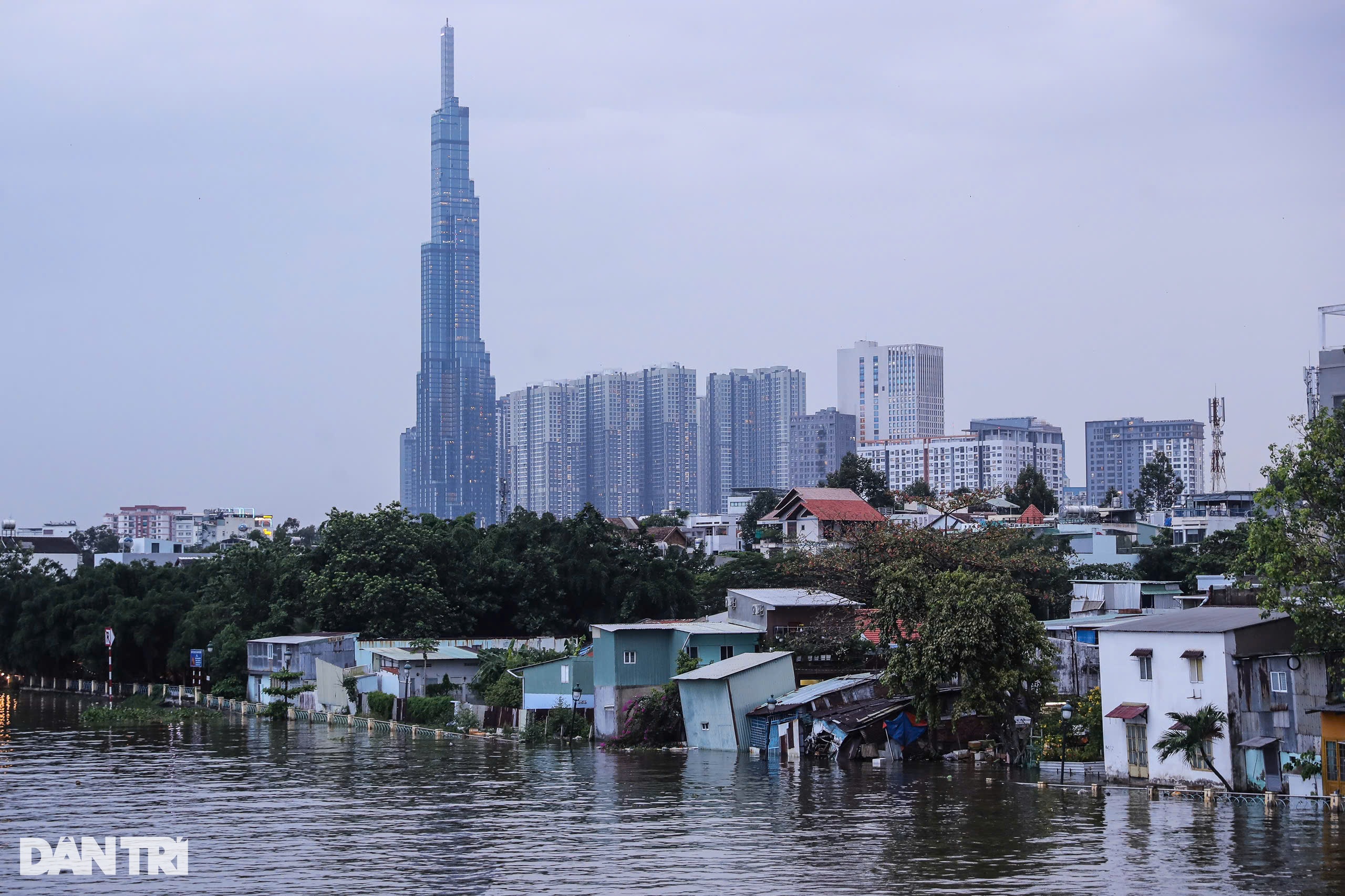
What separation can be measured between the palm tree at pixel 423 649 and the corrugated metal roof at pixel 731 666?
47.1ft

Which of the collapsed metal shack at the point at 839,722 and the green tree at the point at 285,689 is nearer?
the collapsed metal shack at the point at 839,722

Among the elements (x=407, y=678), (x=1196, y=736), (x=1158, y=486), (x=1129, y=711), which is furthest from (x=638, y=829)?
(x=1158, y=486)

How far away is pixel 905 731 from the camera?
40.7 m

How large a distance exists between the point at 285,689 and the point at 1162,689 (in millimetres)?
41669

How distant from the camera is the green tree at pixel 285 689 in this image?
6094cm

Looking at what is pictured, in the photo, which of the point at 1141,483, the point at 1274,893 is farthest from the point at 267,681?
the point at 1141,483

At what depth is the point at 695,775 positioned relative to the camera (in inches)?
1505

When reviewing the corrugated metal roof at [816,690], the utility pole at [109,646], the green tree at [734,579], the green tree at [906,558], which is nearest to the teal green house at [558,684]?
the corrugated metal roof at [816,690]

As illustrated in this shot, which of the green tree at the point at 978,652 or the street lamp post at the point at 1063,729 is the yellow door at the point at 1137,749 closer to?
the street lamp post at the point at 1063,729

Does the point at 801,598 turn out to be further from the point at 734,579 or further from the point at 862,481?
the point at 862,481

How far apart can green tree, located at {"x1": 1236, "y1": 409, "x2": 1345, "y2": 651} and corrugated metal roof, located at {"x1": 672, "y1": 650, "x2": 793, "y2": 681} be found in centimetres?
1720

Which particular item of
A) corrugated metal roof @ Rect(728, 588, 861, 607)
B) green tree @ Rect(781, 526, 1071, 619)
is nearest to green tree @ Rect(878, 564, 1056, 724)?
green tree @ Rect(781, 526, 1071, 619)

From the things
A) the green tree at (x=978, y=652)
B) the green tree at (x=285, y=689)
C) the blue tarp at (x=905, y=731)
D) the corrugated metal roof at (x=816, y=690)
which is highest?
the green tree at (x=978, y=652)

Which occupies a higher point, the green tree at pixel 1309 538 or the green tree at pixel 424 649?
the green tree at pixel 1309 538
